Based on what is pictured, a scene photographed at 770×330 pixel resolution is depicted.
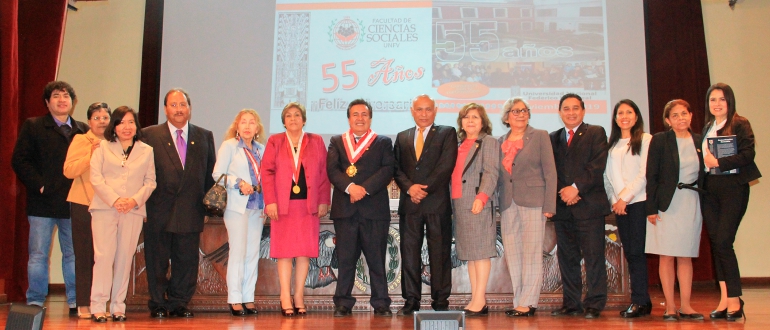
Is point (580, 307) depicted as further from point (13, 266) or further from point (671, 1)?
point (13, 266)

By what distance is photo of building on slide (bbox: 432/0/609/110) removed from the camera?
19.2ft

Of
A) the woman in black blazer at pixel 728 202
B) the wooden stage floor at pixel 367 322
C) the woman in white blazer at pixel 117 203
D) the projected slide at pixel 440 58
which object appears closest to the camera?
the wooden stage floor at pixel 367 322

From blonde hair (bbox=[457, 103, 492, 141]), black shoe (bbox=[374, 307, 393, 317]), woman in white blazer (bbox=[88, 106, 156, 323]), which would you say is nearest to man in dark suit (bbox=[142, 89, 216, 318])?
woman in white blazer (bbox=[88, 106, 156, 323])

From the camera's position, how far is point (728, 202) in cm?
363

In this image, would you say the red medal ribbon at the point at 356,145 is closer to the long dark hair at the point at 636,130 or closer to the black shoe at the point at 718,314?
the long dark hair at the point at 636,130

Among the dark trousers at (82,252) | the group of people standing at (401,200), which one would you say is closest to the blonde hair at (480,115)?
the group of people standing at (401,200)

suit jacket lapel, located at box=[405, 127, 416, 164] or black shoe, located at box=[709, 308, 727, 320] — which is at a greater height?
suit jacket lapel, located at box=[405, 127, 416, 164]

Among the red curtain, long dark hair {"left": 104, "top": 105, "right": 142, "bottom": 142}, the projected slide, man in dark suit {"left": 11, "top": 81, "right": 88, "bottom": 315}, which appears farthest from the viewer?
the projected slide

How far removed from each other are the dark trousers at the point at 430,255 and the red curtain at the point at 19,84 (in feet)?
10.9

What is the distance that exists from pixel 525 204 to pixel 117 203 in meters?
2.43

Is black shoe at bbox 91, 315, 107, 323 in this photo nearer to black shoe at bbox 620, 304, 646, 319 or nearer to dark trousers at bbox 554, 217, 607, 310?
dark trousers at bbox 554, 217, 607, 310

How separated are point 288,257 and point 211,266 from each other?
2.39 ft

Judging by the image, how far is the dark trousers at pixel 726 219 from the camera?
11.8 ft

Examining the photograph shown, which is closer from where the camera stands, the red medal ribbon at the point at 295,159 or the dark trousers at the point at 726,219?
the dark trousers at the point at 726,219
